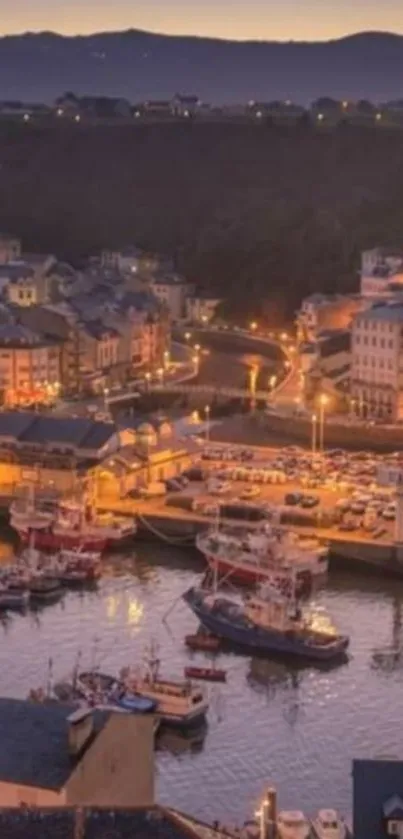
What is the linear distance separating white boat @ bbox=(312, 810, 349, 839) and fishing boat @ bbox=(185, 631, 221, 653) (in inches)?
84.3

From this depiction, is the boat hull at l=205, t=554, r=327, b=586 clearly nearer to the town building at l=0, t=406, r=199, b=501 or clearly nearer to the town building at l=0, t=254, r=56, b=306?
the town building at l=0, t=406, r=199, b=501

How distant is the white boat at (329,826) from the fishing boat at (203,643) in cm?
214

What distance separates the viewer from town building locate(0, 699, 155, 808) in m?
4.17

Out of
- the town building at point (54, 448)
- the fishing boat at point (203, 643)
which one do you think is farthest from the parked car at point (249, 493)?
the fishing boat at point (203, 643)

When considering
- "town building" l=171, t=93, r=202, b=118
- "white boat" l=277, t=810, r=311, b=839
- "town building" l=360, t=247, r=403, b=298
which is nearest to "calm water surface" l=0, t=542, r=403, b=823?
"white boat" l=277, t=810, r=311, b=839

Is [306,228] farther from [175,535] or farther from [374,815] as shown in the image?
[374,815]

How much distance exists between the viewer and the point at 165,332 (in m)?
14.5

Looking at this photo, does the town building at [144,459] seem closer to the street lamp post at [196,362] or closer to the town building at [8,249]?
the street lamp post at [196,362]

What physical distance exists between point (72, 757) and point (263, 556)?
4060mm

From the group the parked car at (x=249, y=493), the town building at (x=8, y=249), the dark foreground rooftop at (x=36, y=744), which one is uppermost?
Result: the dark foreground rooftop at (x=36, y=744)

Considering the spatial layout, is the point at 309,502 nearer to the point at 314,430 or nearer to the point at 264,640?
the point at 314,430

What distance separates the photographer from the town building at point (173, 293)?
17.2 metres

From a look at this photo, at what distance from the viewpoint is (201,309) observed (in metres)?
17.3

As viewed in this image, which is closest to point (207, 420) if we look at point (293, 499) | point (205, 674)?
point (293, 499)
